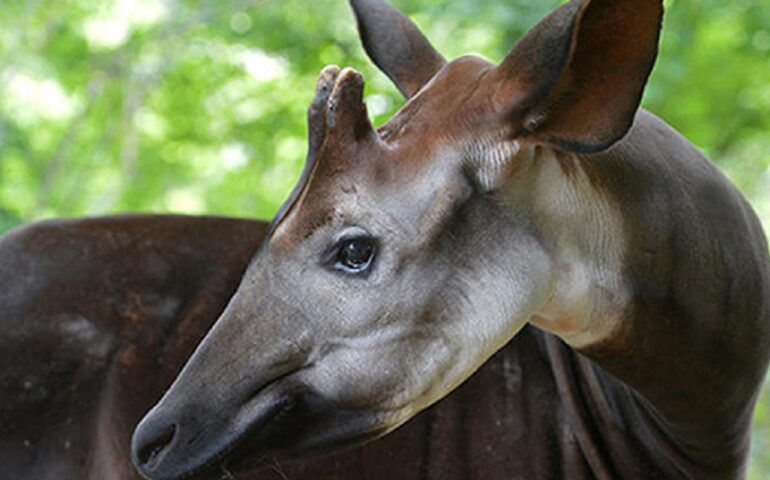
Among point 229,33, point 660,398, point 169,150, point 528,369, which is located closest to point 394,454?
point 528,369

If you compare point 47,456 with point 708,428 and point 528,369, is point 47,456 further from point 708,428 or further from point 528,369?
point 708,428

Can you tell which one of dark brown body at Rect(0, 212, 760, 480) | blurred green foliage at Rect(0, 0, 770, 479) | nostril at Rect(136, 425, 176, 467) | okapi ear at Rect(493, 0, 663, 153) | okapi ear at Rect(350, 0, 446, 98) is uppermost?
okapi ear at Rect(493, 0, 663, 153)

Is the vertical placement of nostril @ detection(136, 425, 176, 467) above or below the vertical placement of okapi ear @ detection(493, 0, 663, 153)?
below

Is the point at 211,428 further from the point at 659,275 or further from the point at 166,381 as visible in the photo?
the point at 166,381

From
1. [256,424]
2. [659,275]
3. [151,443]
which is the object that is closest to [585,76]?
[659,275]

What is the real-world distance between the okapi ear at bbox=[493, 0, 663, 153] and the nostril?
79 centimetres

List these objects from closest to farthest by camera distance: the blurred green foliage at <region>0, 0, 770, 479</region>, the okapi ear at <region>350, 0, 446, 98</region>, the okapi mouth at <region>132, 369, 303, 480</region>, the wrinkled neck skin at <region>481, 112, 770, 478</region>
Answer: the okapi mouth at <region>132, 369, 303, 480</region>, the wrinkled neck skin at <region>481, 112, 770, 478</region>, the okapi ear at <region>350, 0, 446, 98</region>, the blurred green foliage at <region>0, 0, 770, 479</region>

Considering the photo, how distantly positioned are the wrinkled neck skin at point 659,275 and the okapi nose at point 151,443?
698 millimetres

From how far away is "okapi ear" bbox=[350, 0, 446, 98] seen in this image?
2852 mm

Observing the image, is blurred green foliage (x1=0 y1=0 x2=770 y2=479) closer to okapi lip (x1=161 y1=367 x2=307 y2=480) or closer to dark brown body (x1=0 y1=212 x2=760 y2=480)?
dark brown body (x1=0 y1=212 x2=760 y2=480)

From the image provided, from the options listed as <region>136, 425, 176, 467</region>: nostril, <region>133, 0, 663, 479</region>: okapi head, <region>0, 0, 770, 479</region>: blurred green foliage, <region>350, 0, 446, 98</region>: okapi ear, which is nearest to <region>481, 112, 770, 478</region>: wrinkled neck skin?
<region>133, 0, 663, 479</region>: okapi head

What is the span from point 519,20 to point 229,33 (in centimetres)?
219

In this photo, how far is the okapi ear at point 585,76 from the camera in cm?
232

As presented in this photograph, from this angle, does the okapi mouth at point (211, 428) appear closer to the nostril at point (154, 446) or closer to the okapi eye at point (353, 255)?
the nostril at point (154, 446)
